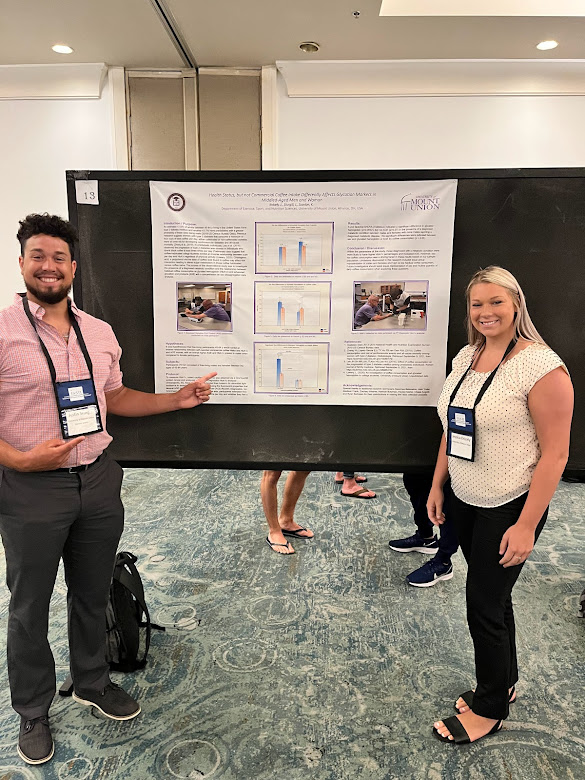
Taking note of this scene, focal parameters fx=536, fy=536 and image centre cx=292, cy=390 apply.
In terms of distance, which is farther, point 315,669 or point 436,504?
point 315,669

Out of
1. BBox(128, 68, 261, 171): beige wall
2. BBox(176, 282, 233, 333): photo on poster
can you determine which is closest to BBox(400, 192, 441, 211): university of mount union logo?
BBox(176, 282, 233, 333): photo on poster

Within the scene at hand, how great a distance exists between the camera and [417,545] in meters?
3.12

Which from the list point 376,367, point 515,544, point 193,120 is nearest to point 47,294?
point 376,367

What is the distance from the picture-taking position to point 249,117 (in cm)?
459

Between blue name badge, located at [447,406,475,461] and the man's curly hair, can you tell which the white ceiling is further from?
blue name badge, located at [447,406,475,461]

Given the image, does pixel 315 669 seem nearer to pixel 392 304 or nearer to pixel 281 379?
pixel 281 379

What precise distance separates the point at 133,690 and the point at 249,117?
170 inches

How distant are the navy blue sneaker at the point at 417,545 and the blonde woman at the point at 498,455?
4.17ft

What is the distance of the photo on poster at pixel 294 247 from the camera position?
6.49ft

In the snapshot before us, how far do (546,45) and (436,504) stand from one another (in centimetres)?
399

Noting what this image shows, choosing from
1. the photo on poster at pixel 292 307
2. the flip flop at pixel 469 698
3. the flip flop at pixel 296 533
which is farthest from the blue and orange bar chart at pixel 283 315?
the flip flop at pixel 296 533

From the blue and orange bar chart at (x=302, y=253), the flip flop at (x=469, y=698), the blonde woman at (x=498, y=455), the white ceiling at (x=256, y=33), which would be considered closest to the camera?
the blonde woman at (x=498, y=455)

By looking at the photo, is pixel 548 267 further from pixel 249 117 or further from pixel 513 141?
pixel 249 117

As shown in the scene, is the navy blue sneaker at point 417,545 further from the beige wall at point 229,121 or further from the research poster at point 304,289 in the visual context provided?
the beige wall at point 229,121
